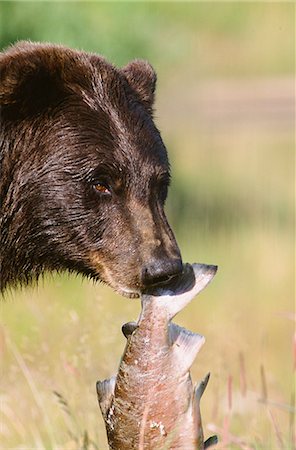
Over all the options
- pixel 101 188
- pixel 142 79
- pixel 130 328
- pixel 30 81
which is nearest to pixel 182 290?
pixel 130 328

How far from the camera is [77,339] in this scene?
597 cm

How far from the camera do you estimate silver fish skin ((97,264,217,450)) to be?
4000 millimetres

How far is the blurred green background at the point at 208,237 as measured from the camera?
5.78 metres

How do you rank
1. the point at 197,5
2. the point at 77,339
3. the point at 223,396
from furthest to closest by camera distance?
the point at 197,5
the point at 223,396
the point at 77,339

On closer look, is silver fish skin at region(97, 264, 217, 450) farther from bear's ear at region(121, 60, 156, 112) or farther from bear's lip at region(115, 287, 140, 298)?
bear's ear at region(121, 60, 156, 112)

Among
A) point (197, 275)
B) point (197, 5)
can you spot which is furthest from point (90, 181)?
point (197, 5)

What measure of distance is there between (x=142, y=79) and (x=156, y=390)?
6.53 ft

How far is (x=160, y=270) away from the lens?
4.58 metres

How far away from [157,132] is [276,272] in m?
7.64

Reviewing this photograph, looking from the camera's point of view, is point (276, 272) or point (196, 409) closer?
point (196, 409)

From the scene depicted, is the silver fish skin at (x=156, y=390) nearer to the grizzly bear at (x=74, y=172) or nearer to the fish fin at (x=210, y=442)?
the fish fin at (x=210, y=442)

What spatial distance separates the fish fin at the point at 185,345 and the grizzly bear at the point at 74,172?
2.38 feet

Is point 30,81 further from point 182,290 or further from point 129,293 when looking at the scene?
point 182,290

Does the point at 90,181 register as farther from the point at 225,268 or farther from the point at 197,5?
the point at 197,5
